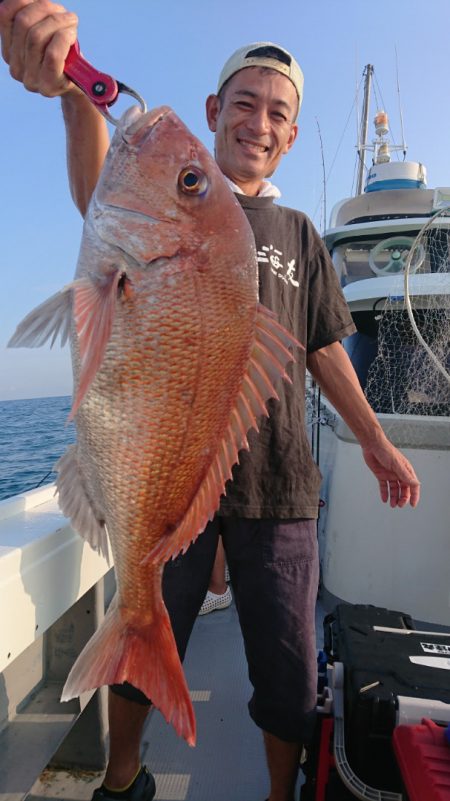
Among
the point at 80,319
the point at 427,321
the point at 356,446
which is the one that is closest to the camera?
the point at 80,319

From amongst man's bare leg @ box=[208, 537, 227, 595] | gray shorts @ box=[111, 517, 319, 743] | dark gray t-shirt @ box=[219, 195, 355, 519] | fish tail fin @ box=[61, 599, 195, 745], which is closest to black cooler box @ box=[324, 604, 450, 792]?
gray shorts @ box=[111, 517, 319, 743]

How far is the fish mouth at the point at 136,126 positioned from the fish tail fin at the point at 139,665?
1246 millimetres

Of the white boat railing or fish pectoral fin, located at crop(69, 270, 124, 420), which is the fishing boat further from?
fish pectoral fin, located at crop(69, 270, 124, 420)

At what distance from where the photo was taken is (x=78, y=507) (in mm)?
1486

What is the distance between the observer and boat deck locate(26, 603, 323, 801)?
234cm

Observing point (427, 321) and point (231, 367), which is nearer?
point (231, 367)

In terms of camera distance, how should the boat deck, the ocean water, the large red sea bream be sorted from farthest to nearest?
the ocean water < the boat deck < the large red sea bream

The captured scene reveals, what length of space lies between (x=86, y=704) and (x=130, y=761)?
0.47m

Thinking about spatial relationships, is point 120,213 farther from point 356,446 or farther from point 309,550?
point 356,446

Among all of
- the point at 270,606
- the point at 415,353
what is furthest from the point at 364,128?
the point at 270,606

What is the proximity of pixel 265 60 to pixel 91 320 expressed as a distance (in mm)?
1277

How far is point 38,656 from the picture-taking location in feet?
7.98

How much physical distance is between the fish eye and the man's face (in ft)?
2.17

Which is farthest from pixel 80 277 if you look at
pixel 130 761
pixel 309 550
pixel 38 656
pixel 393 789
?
pixel 393 789
